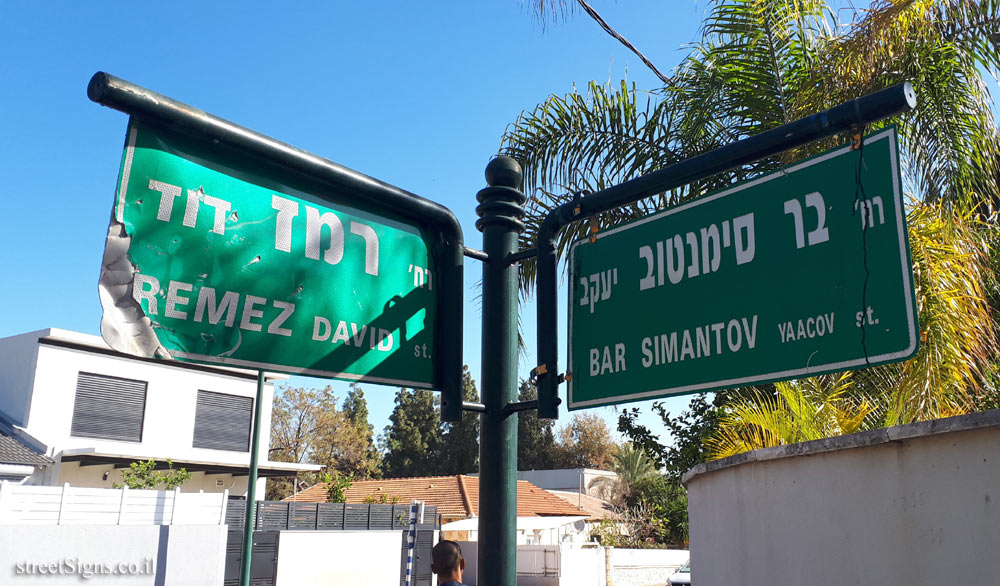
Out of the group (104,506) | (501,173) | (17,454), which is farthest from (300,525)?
(501,173)

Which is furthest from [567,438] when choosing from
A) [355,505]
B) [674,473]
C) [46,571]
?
[674,473]

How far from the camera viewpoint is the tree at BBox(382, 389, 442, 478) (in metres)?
65.7

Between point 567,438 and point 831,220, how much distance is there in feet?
216

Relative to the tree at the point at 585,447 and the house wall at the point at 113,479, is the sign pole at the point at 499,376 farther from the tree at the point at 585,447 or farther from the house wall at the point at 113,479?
the tree at the point at 585,447

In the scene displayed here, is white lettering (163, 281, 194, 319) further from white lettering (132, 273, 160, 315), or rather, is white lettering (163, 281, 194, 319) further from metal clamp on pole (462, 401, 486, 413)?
metal clamp on pole (462, 401, 486, 413)

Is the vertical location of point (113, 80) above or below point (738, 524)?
above

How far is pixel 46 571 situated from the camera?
18.5m

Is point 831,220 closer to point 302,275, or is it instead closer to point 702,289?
point 702,289

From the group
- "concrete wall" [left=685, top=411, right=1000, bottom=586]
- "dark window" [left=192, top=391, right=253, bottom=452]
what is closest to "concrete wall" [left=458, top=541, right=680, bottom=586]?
"dark window" [left=192, top=391, right=253, bottom=452]

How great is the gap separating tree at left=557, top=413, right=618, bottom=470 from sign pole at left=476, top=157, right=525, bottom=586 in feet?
210

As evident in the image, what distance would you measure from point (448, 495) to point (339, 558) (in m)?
11.8

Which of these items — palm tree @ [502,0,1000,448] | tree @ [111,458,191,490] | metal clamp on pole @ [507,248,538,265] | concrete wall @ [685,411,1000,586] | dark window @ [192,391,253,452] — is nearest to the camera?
metal clamp on pole @ [507,248,538,265]

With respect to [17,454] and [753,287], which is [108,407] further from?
[753,287]

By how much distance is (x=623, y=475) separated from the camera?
56500 millimetres
